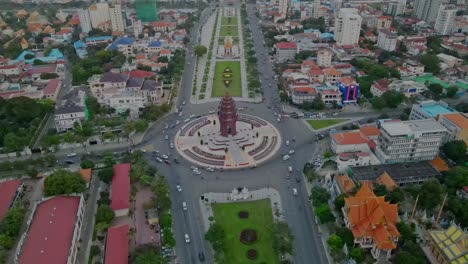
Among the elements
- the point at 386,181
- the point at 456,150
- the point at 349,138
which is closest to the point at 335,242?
the point at 386,181

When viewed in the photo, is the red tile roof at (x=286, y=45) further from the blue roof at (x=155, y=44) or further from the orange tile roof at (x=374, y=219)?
the orange tile roof at (x=374, y=219)

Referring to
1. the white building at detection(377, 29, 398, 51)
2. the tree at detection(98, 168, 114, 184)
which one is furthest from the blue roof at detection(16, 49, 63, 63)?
the white building at detection(377, 29, 398, 51)

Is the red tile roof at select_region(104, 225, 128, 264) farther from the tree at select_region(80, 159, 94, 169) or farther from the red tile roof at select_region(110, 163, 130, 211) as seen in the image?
the tree at select_region(80, 159, 94, 169)

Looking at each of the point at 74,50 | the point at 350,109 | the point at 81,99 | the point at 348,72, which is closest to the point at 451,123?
the point at 350,109

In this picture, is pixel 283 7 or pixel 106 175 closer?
pixel 106 175

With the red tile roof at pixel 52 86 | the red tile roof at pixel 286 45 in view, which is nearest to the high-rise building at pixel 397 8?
the red tile roof at pixel 286 45

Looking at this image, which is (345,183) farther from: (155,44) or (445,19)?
(445,19)

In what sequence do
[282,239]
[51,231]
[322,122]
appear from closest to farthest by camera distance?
[282,239]
[51,231]
[322,122]
